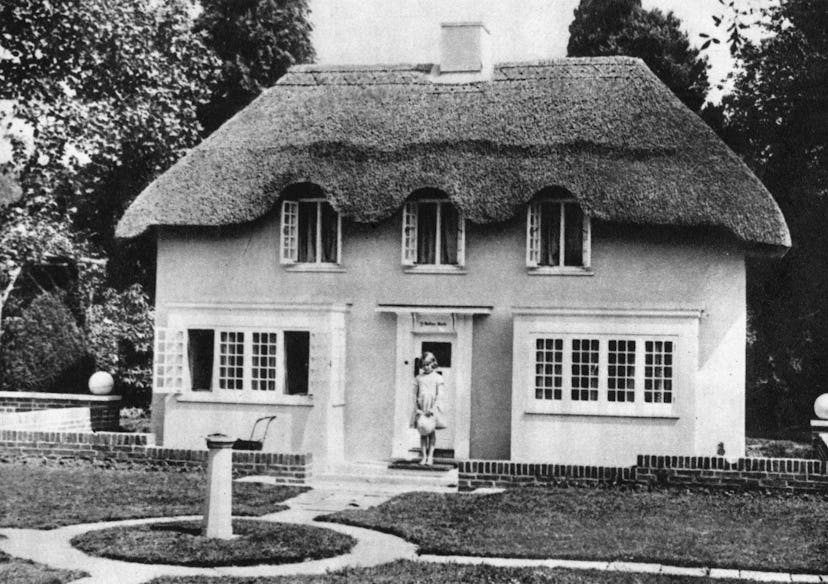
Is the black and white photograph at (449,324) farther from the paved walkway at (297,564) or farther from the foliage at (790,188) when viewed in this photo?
the foliage at (790,188)

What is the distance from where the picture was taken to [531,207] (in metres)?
21.0

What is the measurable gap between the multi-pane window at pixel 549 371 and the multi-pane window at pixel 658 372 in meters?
1.52

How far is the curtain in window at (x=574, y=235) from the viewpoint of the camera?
2112cm

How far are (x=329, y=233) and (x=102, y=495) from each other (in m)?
7.87

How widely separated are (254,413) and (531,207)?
6.49 metres

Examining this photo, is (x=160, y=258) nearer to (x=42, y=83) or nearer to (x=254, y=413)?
(x=254, y=413)

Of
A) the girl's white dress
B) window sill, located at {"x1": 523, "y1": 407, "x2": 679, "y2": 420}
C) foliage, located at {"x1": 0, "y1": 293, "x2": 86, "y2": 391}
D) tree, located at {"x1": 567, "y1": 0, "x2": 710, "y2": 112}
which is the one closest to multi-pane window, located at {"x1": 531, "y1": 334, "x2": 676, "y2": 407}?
window sill, located at {"x1": 523, "y1": 407, "x2": 679, "y2": 420}

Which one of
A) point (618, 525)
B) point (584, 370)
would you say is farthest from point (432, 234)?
point (618, 525)

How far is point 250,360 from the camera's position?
70.5ft

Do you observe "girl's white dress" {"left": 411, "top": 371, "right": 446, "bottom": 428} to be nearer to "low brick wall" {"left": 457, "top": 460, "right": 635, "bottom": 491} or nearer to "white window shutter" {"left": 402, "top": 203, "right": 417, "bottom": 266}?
"low brick wall" {"left": 457, "top": 460, "right": 635, "bottom": 491}

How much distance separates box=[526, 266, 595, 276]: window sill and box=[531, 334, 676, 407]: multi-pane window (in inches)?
50.5

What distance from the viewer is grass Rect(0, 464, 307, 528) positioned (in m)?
14.3

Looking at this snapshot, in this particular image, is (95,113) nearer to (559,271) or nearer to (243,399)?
(243,399)

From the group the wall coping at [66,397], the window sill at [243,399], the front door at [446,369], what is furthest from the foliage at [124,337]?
the front door at [446,369]
